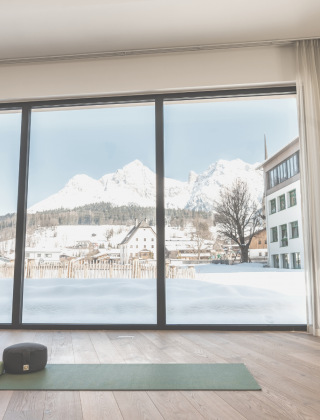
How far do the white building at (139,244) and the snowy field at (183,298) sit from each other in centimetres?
26

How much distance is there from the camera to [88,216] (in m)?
3.96

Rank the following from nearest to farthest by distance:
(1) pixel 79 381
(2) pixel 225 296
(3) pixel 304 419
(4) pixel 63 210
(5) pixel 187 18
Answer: (3) pixel 304 419
(1) pixel 79 381
(5) pixel 187 18
(2) pixel 225 296
(4) pixel 63 210

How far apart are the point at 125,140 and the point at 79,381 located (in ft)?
8.70

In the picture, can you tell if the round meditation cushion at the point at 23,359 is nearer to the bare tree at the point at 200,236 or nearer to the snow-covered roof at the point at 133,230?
the snow-covered roof at the point at 133,230

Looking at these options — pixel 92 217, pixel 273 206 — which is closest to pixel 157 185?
pixel 92 217

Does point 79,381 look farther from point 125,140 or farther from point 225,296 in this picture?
point 125,140

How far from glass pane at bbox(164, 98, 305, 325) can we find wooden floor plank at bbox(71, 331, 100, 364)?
88 cm

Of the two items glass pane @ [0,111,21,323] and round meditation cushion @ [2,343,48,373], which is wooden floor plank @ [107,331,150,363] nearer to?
round meditation cushion @ [2,343,48,373]

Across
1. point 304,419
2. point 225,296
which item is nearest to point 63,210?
point 225,296

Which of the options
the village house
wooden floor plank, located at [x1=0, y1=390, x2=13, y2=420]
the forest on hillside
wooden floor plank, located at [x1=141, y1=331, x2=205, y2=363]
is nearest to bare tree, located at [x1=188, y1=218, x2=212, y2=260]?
the forest on hillside

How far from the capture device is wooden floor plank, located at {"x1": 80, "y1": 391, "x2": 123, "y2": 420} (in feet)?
5.29

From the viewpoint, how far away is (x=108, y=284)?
149 inches

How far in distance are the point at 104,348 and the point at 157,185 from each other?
5.74 feet

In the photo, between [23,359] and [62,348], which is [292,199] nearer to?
[62,348]
